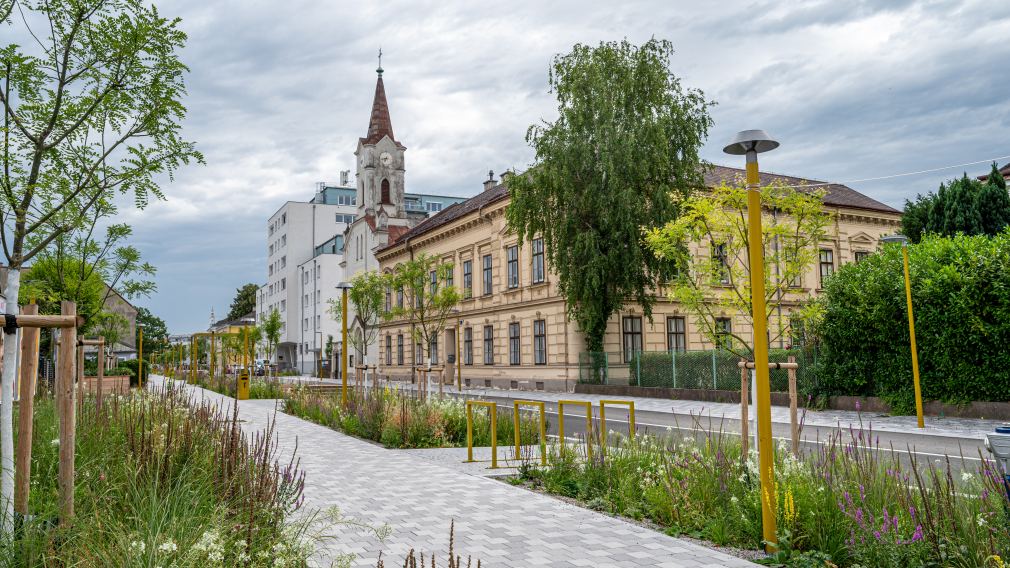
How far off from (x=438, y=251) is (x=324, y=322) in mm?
34280

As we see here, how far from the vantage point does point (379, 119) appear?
57.7 m

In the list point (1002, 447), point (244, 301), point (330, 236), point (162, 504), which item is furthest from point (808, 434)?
point (244, 301)

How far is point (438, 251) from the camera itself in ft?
153

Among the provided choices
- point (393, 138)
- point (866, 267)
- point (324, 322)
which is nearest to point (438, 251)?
point (393, 138)

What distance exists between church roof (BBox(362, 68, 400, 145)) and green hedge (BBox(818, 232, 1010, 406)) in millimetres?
41211

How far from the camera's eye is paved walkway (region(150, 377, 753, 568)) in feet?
19.2

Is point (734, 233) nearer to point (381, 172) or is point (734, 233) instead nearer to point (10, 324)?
point (10, 324)

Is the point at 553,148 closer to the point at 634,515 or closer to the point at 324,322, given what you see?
the point at 634,515

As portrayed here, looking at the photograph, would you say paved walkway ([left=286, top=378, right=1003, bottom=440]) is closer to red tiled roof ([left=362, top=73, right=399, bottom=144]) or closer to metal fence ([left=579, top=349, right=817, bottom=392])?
metal fence ([left=579, top=349, right=817, bottom=392])

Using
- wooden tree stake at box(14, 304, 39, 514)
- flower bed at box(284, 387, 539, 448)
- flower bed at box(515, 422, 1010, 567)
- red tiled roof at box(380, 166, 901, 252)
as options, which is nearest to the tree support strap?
wooden tree stake at box(14, 304, 39, 514)

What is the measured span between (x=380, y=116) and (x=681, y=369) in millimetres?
37464

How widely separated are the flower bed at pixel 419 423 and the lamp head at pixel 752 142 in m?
7.52

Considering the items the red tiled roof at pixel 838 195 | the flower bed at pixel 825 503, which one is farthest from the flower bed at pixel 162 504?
the red tiled roof at pixel 838 195

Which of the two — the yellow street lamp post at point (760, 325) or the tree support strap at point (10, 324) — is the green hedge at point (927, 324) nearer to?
the yellow street lamp post at point (760, 325)
